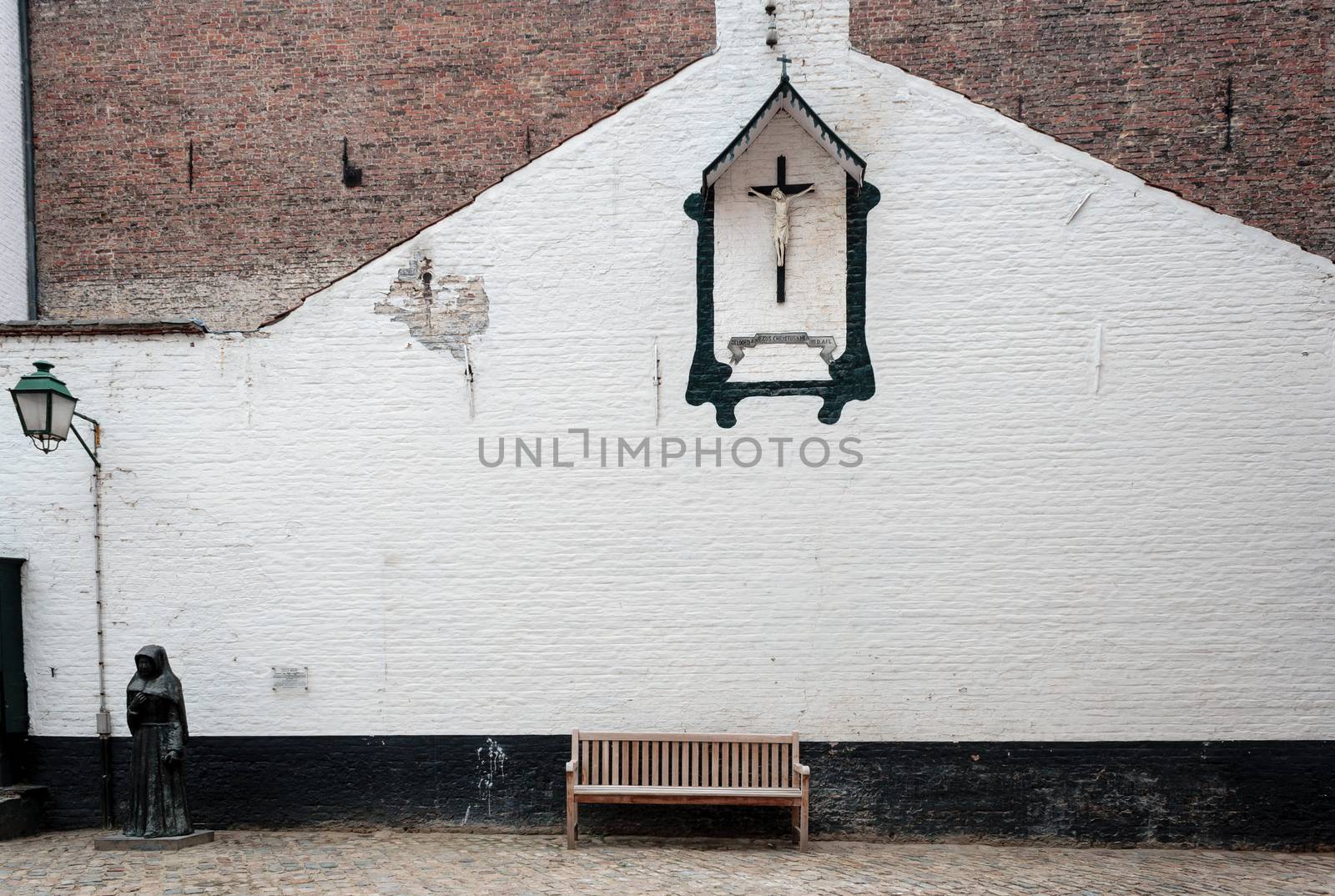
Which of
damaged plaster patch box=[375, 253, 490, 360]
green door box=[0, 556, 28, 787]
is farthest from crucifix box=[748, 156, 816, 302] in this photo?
green door box=[0, 556, 28, 787]

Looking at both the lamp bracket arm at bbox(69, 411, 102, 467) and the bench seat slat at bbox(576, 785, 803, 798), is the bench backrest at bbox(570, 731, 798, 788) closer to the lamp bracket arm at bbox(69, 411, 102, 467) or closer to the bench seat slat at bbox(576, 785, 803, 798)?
the bench seat slat at bbox(576, 785, 803, 798)

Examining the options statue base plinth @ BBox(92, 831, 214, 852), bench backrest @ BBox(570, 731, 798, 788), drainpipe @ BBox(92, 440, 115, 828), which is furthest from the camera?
drainpipe @ BBox(92, 440, 115, 828)

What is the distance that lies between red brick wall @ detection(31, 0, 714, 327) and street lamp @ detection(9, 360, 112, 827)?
4.06m

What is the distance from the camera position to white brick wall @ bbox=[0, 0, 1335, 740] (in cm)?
688

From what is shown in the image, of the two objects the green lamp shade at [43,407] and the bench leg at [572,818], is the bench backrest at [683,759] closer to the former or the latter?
the bench leg at [572,818]

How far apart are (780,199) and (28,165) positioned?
9.16 m

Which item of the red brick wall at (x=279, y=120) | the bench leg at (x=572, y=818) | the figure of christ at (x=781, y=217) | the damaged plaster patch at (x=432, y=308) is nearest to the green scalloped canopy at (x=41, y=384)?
the damaged plaster patch at (x=432, y=308)

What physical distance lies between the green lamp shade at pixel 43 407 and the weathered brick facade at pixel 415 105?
173 inches

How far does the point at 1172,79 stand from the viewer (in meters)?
10.2

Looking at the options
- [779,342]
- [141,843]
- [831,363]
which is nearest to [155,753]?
[141,843]

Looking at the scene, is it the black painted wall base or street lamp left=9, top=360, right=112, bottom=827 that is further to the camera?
the black painted wall base

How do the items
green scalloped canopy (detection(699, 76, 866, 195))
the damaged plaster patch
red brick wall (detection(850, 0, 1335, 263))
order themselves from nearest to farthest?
green scalloped canopy (detection(699, 76, 866, 195))
the damaged plaster patch
red brick wall (detection(850, 0, 1335, 263))

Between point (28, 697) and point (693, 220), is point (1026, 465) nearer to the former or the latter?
point (693, 220)

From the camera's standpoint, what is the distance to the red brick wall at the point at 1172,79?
33.3ft
